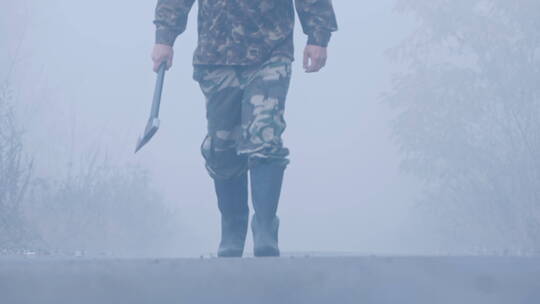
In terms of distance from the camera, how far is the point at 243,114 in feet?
9.22

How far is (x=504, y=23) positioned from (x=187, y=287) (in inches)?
373

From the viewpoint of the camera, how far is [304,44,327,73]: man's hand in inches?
116

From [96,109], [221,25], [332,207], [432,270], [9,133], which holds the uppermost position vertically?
[221,25]

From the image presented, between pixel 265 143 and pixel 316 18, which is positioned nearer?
pixel 265 143

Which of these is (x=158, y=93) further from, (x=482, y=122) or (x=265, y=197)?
(x=482, y=122)

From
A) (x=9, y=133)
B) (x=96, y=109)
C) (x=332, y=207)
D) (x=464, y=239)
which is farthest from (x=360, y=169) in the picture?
(x=9, y=133)

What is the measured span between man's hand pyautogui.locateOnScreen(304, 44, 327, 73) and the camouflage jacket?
0.07 ft

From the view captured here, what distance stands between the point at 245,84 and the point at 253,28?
0.66 ft

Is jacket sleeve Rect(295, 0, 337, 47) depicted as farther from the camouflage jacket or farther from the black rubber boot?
the black rubber boot

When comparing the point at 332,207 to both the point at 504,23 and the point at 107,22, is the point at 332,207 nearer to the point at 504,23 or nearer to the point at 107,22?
the point at 107,22

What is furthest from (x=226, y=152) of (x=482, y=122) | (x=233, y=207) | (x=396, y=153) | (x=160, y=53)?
(x=396, y=153)

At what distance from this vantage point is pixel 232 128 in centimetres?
295

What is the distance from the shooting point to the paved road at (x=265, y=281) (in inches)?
69.9

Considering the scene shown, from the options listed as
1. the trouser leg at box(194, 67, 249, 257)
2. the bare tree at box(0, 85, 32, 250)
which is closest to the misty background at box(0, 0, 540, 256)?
the bare tree at box(0, 85, 32, 250)
